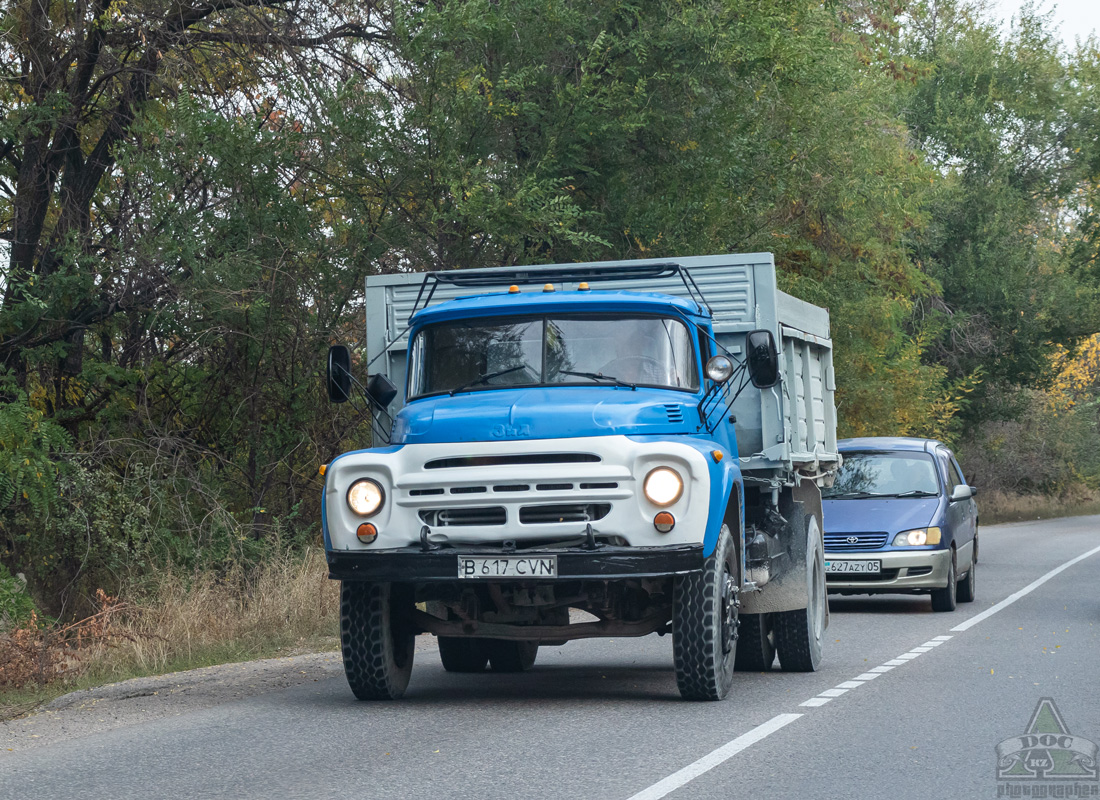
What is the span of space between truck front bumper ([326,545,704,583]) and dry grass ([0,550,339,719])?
2.54m

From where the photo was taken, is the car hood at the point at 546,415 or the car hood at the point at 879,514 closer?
the car hood at the point at 546,415

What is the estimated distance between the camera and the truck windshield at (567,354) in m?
9.47

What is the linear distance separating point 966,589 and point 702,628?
9.65 m

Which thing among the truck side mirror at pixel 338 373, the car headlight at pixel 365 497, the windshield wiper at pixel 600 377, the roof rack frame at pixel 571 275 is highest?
the roof rack frame at pixel 571 275

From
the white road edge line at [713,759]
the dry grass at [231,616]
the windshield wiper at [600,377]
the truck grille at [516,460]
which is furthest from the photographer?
the dry grass at [231,616]

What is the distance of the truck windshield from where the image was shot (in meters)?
9.47

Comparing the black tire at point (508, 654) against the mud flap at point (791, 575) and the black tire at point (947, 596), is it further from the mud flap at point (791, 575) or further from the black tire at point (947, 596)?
the black tire at point (947, 596)

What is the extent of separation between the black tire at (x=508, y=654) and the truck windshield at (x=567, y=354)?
2.35m

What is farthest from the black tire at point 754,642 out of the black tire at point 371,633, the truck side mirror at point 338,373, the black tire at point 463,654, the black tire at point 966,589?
the black tire at point 966,589

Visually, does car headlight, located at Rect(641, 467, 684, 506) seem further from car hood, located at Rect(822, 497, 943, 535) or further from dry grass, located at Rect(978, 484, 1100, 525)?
dry grass, located at Rect(978, 484, 1100, 525)

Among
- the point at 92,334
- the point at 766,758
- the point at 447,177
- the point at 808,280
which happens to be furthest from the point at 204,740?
the point at 808,280

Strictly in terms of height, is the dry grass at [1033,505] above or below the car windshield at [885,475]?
below

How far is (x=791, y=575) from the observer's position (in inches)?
433

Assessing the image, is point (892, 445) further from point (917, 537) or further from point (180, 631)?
point (180, 631)
